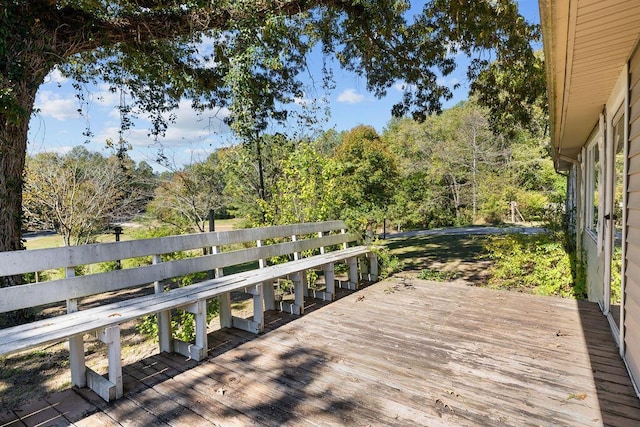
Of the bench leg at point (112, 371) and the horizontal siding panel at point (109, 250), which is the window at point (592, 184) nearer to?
the horizontal siding panel at point (109, 250)

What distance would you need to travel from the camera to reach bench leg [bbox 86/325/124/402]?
2410 mm

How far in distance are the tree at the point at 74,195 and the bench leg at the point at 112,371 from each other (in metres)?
7.31

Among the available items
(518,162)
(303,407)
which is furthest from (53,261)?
(518,162)

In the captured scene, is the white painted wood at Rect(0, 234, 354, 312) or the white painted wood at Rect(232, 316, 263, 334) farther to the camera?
the white painted wood at Rect(232, 316, 263, 334)

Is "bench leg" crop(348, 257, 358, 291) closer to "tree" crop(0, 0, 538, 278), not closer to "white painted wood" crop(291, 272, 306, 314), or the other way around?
"white painted wood" crop(291, 272, 306, 314)

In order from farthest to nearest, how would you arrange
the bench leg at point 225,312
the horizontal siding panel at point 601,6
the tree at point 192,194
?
1. the tree at point 192,194
2. the bench leg at point 225,312
3. the horizontal siding panel at point 601,6

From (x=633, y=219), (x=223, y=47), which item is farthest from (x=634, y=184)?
(x=223, y=47)

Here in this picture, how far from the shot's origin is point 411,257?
29.9 feet

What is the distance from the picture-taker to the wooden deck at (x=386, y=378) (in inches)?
87.0

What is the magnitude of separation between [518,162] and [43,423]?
21.2 metres

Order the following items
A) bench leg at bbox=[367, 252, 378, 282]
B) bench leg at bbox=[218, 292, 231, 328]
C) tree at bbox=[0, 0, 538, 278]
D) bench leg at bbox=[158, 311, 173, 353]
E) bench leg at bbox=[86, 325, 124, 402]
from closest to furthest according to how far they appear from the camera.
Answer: bench leg at bbox=[86, 325, 124, 402], bench leg at bbox=[158, 311, 173, 353], bench leg at bbox=[218, 292, 231, 328], tree at bbox=[0, 0, 538, 278], bench leg at bbox=[367, 252, 378, 282]

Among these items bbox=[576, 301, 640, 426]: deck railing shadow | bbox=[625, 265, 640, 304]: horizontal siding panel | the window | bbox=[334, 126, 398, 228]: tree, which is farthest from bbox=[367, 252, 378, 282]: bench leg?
bbox=[334, 126, 398, 228]: tree

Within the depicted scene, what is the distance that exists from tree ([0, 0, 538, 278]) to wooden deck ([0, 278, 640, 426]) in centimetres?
330

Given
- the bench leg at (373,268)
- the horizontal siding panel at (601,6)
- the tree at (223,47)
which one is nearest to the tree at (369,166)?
the tree at (223,47)
